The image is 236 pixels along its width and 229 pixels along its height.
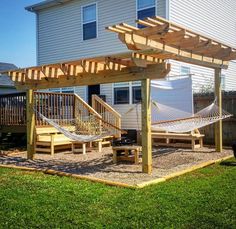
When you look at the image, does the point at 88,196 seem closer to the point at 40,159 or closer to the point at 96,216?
the point at 96,216

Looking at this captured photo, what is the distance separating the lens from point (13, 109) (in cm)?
1158

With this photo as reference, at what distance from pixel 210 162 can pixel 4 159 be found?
527 centimetres

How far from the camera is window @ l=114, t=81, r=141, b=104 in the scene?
39.8 feet

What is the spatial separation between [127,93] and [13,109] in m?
4.21

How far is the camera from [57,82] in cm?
784

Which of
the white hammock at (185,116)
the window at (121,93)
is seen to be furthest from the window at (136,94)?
the white hammock at (185,116)

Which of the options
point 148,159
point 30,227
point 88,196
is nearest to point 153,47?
point 148,159

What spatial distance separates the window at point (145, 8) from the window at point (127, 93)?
86.2 inches

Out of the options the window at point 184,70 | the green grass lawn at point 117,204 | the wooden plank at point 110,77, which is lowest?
the green grass lawn at point 117,204

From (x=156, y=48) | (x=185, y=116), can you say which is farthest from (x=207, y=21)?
(x=156, y=48)

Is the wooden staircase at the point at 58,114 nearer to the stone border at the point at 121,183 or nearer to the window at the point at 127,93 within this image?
the window at the point at 127,93

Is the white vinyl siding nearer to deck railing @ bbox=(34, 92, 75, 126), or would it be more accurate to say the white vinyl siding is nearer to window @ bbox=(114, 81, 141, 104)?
window @ bbox=(114, 81, 141, 104)

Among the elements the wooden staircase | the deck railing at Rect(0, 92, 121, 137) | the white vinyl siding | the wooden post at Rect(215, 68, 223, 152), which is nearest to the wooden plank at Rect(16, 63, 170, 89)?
the wooden staircase

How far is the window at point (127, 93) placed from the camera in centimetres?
1213
